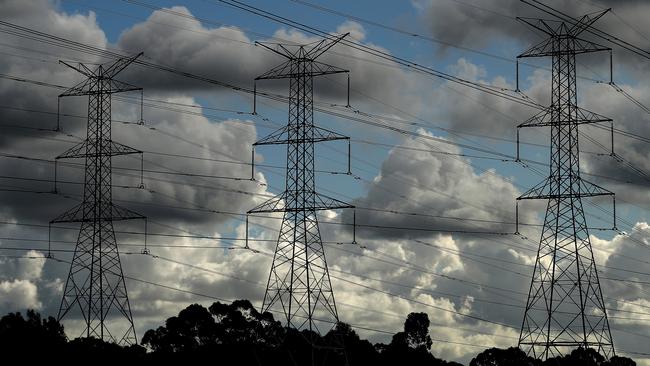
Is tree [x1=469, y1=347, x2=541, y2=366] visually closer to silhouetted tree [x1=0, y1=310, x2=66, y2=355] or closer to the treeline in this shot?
the treeline

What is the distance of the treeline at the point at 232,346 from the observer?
11019 cm

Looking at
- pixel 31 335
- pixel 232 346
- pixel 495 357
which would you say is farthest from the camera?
pixel 495 357

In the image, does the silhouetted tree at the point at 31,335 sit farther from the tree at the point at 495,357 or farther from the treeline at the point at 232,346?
the tree at the point at 495,357

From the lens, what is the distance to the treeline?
11019 cm

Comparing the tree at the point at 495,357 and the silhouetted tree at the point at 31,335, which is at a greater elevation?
the tree at the point at 495,357

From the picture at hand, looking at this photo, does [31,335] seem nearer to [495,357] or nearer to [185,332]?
[185,332]

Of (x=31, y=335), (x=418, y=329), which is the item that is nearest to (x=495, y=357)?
(x=418, y=329)

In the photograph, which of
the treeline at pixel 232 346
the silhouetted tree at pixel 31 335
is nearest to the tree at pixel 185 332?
the treeline at pixel 232 346

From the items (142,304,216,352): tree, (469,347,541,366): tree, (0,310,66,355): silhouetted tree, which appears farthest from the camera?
(469,347,541,366): tree

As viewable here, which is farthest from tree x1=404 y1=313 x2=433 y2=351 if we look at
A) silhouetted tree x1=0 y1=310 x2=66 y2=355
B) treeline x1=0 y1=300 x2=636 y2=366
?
silhouetted tree x1=0 y1=310 x2=66 y2=355

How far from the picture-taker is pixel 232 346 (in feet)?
475

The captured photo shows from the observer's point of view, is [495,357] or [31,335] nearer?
[31,335]

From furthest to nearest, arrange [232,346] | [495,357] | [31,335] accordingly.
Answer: [495,357] < [232,346] < [31,335]

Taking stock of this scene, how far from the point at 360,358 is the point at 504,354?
38.1m
